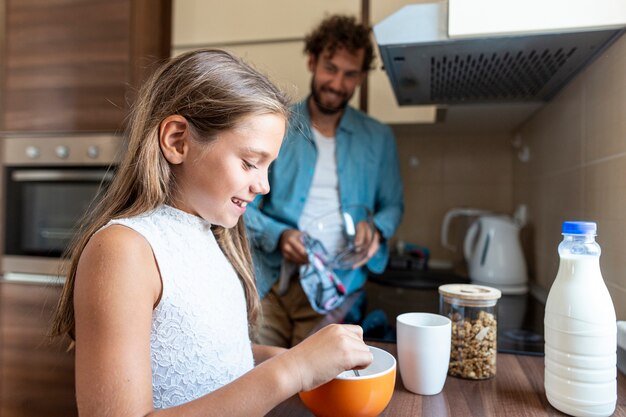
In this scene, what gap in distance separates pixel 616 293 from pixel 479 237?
63cm

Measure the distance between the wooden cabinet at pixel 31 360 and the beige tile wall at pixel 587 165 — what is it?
1.50m

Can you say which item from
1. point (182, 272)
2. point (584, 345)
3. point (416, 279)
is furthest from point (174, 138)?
point (416, 279)

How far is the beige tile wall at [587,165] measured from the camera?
701 mm

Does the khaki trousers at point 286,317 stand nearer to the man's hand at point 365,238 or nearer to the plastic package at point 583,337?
the man's hand at point 365,238

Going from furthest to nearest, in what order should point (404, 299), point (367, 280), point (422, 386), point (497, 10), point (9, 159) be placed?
point (9, 159) → point (367, 280) → point (404, 299) → point (497, 10) → point (422, 386)

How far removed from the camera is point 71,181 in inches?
58.5

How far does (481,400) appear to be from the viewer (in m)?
0.54

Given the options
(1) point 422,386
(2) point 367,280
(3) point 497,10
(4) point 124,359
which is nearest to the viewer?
(4) point 124,359

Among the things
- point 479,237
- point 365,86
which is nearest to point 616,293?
point 479,237

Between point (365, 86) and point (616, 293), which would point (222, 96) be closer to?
point (616, 293)

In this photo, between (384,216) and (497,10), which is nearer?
(497,10)

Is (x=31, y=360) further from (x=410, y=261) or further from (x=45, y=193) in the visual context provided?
(x=410, y=261)

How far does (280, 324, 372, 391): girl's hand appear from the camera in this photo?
445mm

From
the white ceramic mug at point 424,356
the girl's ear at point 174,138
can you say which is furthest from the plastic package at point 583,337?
the girl's ear at point 174,138
